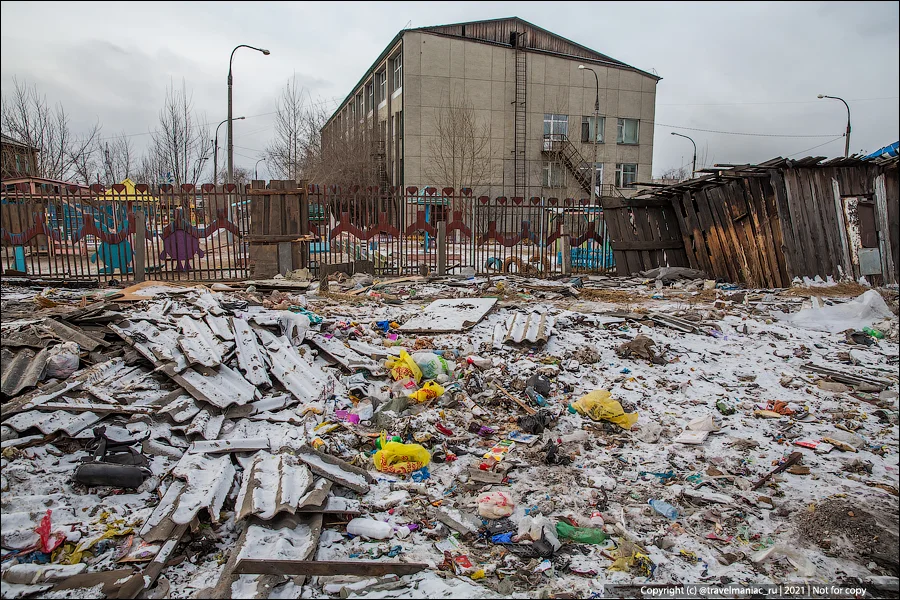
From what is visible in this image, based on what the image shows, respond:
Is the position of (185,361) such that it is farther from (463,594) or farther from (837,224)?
(837,224)

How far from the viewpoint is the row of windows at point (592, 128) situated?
112 ft

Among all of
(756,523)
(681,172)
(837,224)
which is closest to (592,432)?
(756,523)

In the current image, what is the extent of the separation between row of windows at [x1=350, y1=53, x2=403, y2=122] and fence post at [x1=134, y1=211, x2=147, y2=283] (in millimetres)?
24166

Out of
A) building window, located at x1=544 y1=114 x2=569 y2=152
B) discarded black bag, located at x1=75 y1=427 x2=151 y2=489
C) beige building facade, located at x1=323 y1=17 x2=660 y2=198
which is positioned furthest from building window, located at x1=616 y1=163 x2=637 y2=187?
discarded black bag, located at x1=75 y1=427 x2=151 y2=489

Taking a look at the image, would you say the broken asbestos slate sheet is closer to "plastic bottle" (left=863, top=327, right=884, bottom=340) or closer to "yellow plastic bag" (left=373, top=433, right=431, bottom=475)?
"yellow plastic bag" (left=373, top=433, right=431, bottom=475)

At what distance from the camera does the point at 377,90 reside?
38406 millimetres

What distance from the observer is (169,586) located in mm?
2908

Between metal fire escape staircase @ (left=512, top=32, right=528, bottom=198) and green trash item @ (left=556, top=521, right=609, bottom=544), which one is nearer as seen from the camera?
green trash item @ (left=556, top=521, right=609, bottom=544)

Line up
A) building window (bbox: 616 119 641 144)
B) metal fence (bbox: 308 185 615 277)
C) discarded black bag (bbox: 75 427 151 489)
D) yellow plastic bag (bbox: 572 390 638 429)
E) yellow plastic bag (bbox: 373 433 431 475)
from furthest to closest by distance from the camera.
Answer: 1. building window (bbox: 616 119 641 144)
2. metal fence (bbox: 308 185 615 277)
3. yellow plastic bag (bbox: 572 390 638 429)
4. yellow plastic bag (bbox: 373 433 431 475)
5. discarded black bag (bbox: 75 427 151 489)

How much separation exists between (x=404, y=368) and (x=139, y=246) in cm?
827

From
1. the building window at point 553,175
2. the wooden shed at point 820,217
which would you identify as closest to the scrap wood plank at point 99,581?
the wooden shed at point 820,217

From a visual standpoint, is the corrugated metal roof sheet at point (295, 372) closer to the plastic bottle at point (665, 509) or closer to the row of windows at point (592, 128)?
the plastic bottle at point (665, 509)

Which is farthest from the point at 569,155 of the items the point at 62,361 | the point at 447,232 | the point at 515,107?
the point at 62,361

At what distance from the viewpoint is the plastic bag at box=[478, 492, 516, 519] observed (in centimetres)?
369
